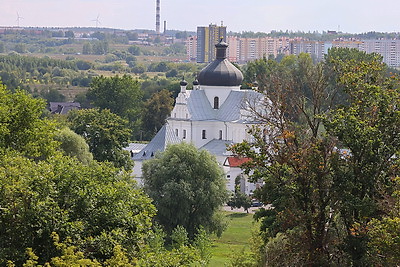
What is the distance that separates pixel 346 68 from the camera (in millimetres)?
30328

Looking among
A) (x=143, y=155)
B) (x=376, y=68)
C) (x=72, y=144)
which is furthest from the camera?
(x=143, y=155)

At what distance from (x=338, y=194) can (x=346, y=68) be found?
4.02 meters

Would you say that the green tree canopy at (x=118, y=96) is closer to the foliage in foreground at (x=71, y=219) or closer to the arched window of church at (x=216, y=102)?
the arched window of church at (x=216, y=102)

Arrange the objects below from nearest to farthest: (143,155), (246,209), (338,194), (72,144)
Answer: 1. (338,194)
2. (72,144)
3. (246,209)
4. (143,155)

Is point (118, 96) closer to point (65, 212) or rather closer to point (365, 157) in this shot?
point (365, 157)

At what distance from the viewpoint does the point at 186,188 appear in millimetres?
47719

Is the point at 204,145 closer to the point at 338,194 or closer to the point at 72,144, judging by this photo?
the point at 72,144

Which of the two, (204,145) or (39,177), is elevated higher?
(39,177)

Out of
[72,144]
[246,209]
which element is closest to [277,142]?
[72,144]

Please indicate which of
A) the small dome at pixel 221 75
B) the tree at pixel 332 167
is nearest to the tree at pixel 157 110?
the small dome at pixel 221 75

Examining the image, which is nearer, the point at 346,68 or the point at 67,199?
the point at 67,199

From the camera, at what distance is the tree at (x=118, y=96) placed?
9012cm

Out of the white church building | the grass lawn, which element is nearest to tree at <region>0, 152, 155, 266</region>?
the grass lawn

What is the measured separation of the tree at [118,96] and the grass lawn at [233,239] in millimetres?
32512
